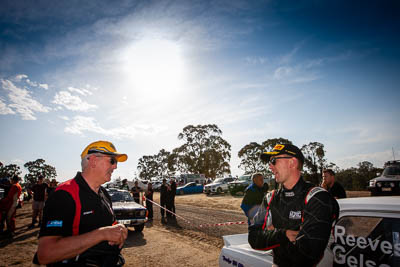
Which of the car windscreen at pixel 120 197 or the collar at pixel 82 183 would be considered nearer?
the collar at pixel 82 183

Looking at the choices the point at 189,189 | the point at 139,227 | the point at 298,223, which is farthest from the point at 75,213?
the point at 189,189

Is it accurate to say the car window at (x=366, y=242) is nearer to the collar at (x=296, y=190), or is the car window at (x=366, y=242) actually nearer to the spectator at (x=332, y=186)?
A: the collar at (x=296, y=190)

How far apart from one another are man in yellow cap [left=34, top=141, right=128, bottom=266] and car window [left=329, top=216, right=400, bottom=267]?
6.34 feet

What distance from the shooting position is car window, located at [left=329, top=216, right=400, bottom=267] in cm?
173

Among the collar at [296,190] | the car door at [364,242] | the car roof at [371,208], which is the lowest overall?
the car door at [364,242]

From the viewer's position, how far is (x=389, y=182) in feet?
35.7

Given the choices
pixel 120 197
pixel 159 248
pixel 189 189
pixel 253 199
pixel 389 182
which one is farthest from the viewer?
pixel 189 189

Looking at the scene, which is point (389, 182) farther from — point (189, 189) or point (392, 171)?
point (189, 189)

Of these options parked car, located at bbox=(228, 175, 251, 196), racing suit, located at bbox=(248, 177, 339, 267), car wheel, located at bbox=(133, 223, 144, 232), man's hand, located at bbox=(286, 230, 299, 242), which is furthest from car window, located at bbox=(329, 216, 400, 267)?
parked car, located at bbox=(228, 175, 251, 196)

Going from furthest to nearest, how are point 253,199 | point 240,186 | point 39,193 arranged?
point 240,186
point 39,193
point 253,199

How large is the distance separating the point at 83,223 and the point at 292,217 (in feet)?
5.56

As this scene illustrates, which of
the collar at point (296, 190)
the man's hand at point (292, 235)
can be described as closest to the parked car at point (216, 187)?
the collar at point (296, 190)

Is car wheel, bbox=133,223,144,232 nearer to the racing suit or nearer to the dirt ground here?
the dirt ground

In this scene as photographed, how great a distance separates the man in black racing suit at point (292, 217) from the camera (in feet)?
4.95
